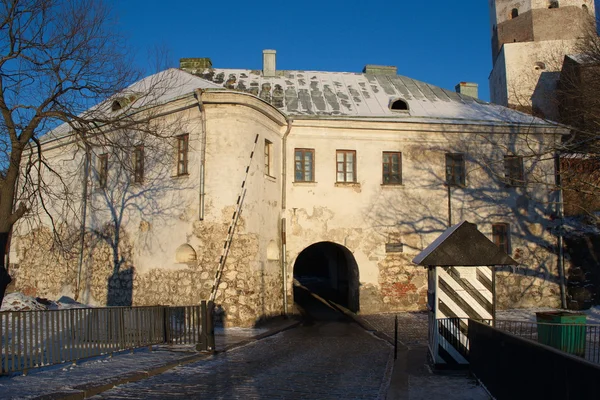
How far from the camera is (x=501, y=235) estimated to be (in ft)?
72.4

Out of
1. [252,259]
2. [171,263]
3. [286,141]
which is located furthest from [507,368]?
[286,141]

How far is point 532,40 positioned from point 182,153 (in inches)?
1555

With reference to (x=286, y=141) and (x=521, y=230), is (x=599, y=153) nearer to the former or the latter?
(x=521, y=230)

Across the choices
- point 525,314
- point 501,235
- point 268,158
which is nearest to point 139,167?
point 268,158

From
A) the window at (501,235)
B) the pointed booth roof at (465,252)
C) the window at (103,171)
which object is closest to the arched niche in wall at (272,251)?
the window at (103,171)

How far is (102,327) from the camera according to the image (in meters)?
10.4

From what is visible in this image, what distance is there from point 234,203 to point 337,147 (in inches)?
216

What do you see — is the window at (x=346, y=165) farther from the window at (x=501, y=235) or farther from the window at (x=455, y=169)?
the window at (x=501, y=235)

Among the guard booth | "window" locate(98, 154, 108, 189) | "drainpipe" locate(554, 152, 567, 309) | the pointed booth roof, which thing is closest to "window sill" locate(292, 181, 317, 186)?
"window" locate(98, 154, 108, 189)

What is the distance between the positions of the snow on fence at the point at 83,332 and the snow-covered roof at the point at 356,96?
1079 centimetres

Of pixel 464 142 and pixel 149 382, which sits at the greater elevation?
pixel 464 142

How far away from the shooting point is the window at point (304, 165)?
20891mm

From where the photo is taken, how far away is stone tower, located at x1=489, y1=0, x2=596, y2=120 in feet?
148

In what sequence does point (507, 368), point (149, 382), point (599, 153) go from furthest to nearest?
1. point (599, 153)
2. point (149, 382)
3. point (507, 368)
